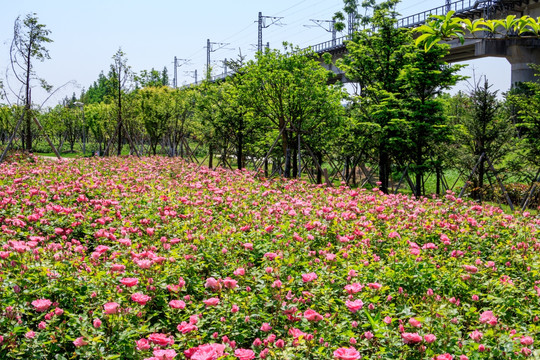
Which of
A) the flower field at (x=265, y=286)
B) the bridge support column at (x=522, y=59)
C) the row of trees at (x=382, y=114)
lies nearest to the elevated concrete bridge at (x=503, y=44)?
the bridge support column at (x=522, y=59)

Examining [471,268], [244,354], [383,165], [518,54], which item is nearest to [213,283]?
[244,354]

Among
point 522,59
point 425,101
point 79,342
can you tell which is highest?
point 522,59

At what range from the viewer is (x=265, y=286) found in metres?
3.53

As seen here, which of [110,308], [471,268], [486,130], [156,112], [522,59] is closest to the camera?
[110,308]

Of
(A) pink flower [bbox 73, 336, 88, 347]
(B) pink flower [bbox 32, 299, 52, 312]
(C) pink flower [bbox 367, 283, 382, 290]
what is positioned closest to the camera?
(A) pink flower [bbox 73, 336, 88, 347]

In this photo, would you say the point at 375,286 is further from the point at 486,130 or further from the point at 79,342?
the point at 486,130

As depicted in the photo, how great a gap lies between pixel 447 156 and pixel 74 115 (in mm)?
45760

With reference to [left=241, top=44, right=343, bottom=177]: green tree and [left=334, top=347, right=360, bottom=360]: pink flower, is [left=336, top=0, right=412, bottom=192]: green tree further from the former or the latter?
[left=334, top=347, right=360, bottom=360]: pink flower

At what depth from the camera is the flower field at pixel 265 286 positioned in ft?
9.22

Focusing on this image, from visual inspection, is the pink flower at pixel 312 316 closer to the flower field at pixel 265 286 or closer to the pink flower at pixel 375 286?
the flower field at pixel 265 286

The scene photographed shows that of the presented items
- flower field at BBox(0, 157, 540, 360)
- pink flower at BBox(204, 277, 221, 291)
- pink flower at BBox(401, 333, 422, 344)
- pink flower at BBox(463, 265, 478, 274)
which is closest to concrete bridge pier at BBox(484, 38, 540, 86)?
flower field at BBox(0, 157, 540, 360)

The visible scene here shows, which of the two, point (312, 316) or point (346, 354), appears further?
point (312, 316)

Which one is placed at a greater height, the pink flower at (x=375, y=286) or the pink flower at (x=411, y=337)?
the pink flower at (x=375, y=286)

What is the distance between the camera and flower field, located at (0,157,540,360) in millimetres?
2811
